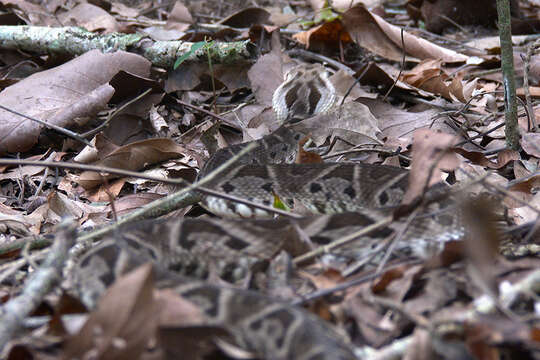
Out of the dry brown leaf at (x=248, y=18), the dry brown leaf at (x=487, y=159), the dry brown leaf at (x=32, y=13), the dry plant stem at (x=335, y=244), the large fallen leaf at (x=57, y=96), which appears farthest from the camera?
the dry brown leaf at (x=248, y=18)

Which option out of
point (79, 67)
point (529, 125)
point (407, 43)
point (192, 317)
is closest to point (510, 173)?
point (529, 125)

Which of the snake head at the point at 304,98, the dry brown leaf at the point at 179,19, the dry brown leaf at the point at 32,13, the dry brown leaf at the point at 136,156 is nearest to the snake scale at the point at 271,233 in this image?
the snake head at the point at 304,98

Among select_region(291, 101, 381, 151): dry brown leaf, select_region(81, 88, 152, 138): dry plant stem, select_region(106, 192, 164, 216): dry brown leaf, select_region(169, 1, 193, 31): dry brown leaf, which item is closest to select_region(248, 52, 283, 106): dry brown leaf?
select_region(291, 101, 381, 151): dry brown leaf

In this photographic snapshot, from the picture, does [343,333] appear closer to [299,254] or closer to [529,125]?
[299,254]

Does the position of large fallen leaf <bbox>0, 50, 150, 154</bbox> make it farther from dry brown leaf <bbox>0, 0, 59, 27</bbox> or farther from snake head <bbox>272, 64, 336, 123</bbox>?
dry brown leaf <bbox>0, 0, 59, 27</bbox>

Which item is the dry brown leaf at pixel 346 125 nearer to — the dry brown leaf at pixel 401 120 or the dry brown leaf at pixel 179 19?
the dry brown leaf at pixel 401 120

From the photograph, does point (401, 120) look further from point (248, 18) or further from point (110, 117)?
point (248, 18)

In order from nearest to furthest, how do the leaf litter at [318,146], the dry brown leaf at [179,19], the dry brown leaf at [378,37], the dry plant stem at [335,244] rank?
the leaf litter at [318,146] < the dry plant stem at [335,244] < the dry brown leaf at [378,37] < the dry brown leaf at [179,19]
